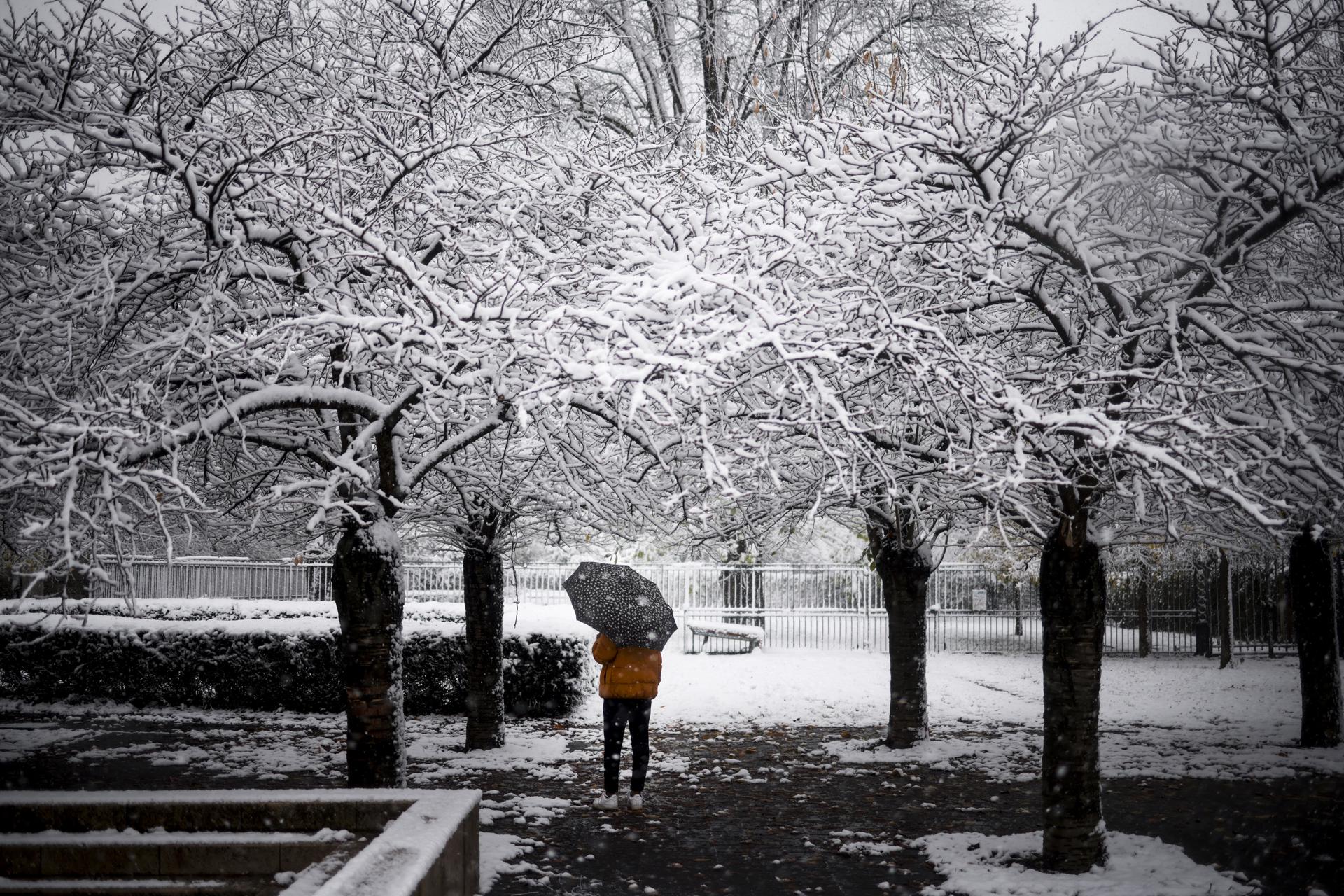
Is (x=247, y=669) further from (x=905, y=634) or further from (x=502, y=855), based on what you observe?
(x=905, y=634)


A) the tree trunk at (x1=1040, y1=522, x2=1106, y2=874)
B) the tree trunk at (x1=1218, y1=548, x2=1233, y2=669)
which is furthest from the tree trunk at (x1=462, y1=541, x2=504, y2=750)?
the tree trunk at (x1=1218, y1=548, x2=1233, y2=669)

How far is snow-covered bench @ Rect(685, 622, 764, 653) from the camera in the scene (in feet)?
66.9

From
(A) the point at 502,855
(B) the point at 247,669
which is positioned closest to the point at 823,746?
(A) the point at 502,855

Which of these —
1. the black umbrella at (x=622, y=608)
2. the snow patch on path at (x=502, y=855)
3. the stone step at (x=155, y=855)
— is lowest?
the snow patch on path at (x=502, y=855)

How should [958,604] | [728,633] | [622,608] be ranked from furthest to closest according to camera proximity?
[958,604] < [728,633] < [622,608]

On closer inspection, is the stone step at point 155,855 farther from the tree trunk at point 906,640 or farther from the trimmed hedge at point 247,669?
the trimmed hedge at point 247,669

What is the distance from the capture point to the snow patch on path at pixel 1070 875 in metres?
5.63

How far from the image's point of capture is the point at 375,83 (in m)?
7.41

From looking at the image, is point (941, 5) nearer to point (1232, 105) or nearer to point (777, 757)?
point (1232, 105)

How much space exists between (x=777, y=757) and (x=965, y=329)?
565cm

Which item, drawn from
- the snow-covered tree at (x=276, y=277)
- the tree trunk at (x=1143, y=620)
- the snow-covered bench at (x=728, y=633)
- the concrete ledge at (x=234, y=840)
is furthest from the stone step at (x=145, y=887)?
the tree trunk at (x=1143, y=620)

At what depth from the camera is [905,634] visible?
34.0 feet

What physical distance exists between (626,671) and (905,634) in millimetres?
4054

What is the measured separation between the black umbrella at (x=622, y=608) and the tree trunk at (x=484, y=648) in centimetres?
296
